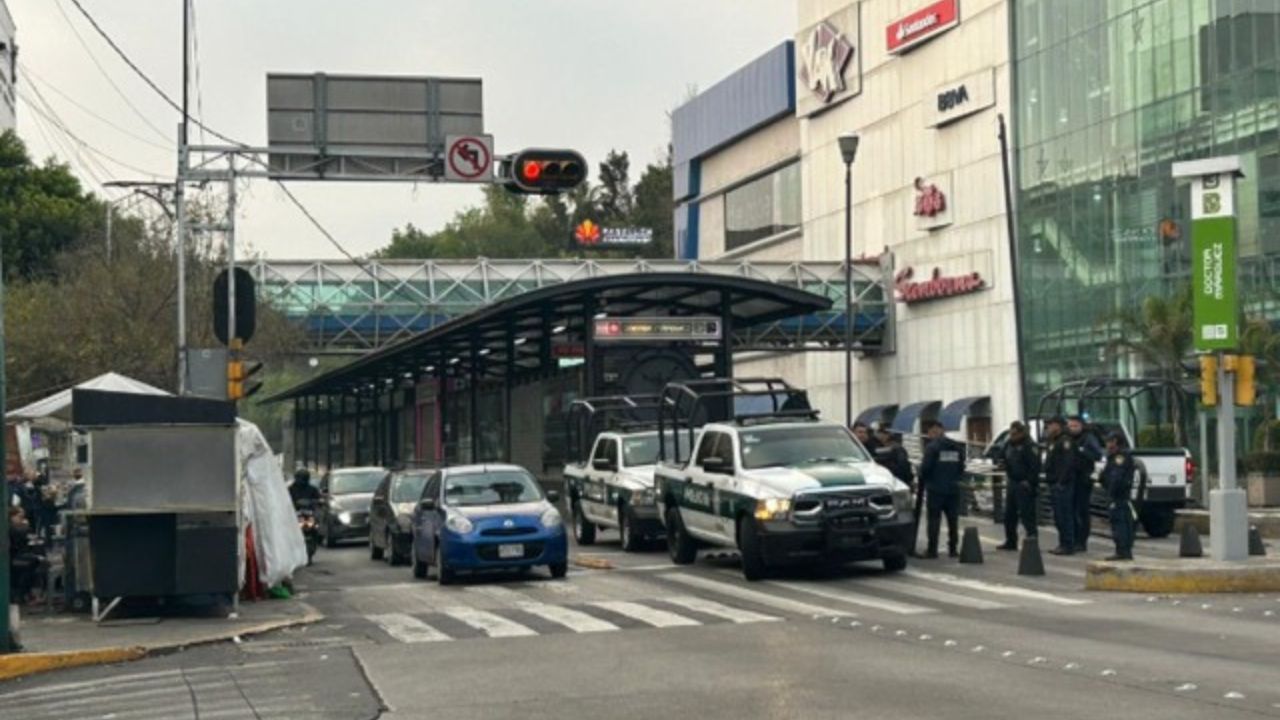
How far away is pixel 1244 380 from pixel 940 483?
4.97 m

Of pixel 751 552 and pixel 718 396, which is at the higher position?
pixel 718 396

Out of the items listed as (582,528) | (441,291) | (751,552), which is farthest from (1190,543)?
(441,291)

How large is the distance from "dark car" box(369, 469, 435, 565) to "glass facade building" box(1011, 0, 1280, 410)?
87.7ft

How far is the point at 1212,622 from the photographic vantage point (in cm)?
1805

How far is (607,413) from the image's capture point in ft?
125

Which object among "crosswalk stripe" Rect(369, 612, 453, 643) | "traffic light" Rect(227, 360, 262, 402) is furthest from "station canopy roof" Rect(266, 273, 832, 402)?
"crosswalk stripe" Rect(369, 612, 453, 643)

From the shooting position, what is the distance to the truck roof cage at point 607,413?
37.6 m

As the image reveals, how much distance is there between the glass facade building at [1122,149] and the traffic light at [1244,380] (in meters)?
29.5

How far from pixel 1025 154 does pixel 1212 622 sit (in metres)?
52.4

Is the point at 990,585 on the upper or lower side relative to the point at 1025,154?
lower

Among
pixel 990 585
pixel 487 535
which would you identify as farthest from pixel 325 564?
pixel 990 585

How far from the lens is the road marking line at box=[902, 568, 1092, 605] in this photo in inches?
810

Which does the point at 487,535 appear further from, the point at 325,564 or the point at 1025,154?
the point at 1025,154

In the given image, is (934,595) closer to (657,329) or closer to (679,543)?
(679,543)
